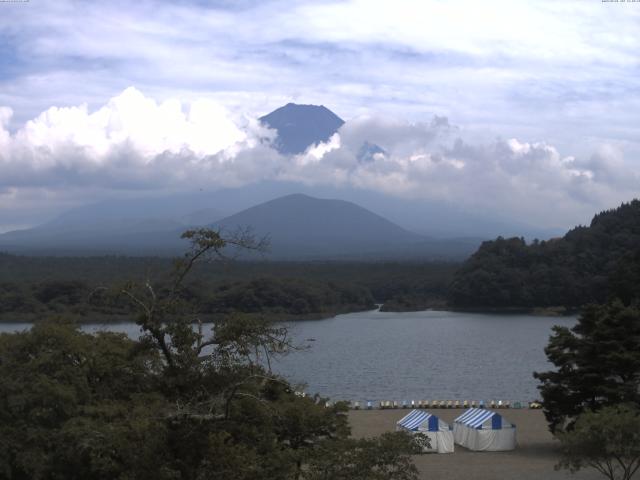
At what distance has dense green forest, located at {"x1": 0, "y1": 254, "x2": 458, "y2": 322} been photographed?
4941 centimetres

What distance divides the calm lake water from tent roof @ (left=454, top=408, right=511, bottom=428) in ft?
13.1

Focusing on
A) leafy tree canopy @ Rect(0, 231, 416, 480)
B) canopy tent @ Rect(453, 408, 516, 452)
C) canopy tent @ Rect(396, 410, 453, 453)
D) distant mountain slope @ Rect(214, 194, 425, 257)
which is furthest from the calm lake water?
distant mountain slope @ Rect(214, 194, 425, 257)

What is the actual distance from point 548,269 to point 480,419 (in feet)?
145

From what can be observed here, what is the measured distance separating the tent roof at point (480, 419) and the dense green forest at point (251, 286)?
1917cm

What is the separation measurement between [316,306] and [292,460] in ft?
157

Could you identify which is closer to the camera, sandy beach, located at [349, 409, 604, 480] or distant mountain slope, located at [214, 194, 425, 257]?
sandy beach, located at [349, 409, 604, 480]

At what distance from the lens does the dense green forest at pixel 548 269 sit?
58.2 m

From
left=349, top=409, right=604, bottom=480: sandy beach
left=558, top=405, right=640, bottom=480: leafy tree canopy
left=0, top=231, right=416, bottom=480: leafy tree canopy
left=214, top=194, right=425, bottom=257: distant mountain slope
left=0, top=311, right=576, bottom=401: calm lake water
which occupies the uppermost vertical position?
left=214, top=194, right=425, bottom=257: distant mountain slope

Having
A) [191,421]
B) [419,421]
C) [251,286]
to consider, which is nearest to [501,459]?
[419,421]

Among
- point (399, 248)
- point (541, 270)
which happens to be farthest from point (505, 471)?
point (399, 248)

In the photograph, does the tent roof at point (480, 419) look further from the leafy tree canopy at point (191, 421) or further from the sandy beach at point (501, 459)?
the leafy tree canopy at point (191, 421)

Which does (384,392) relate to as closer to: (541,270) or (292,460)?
(292,460)

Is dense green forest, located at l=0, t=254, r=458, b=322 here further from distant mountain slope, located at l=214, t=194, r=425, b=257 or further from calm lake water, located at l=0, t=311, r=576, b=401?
distant mountain slope, located at l=214, t=194, r=425, b=257

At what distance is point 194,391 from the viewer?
7.64 meters
